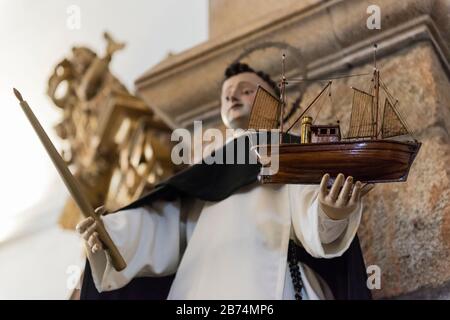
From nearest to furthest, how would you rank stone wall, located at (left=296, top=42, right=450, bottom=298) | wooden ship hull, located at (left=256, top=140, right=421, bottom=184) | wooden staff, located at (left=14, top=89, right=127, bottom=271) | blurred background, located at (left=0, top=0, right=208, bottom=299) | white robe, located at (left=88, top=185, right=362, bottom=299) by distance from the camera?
wooden ship hull, located at (left=256, top=140, right=421, bottom=184) < wooden staff, located at (left=14, top=89, right=127, bottom=271) < white robe, located at (left=88, top=185, right=362, bottom=299) < stone wall, located at (left=296, top=42, right=450, bottom=298) < blurred background, located at (left=0, top=0, right=208, bottom=299)

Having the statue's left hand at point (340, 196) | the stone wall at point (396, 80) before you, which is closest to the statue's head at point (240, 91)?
the stone wall at point (396, 80)

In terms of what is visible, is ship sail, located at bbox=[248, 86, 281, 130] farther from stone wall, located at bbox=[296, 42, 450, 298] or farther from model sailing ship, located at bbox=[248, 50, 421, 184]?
stone wall, located at bbox=[296, 42, 450, 298]

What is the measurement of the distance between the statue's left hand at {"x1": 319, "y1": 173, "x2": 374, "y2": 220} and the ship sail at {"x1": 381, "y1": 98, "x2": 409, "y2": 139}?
0.09 metres

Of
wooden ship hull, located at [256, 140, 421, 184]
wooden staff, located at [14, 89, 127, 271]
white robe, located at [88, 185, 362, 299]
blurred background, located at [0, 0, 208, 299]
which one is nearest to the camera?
wooden ship hull, located at [256, 140, 421, 184]

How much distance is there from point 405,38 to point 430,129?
0.68 ft

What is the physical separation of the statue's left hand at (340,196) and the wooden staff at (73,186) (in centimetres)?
38

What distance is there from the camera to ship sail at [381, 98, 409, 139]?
1582 millimetres

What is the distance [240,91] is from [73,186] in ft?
1.59

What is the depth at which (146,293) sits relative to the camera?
6.72 feet

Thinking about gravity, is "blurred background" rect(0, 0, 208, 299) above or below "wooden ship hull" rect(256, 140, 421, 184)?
above

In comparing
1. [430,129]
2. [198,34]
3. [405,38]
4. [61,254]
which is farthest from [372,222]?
[61,254]

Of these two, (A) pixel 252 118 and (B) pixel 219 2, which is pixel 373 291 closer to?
(A) pixel 252 118

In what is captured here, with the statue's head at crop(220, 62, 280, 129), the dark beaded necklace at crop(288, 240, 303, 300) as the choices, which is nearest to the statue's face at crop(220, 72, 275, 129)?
the statue's head at crop(220, 62, 280, 129)

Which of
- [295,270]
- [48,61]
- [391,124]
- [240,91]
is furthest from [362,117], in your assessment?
[48,61]
